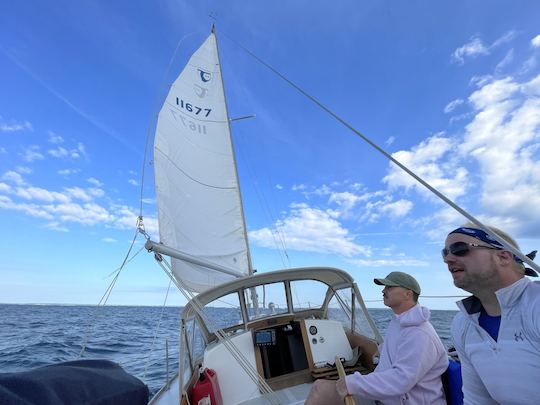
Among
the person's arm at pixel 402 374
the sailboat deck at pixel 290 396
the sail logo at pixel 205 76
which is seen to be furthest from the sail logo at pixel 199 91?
the person's arm at pixel 402 374

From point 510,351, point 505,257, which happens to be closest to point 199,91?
point 505,257

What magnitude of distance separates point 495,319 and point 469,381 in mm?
431

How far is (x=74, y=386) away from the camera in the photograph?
2.06m

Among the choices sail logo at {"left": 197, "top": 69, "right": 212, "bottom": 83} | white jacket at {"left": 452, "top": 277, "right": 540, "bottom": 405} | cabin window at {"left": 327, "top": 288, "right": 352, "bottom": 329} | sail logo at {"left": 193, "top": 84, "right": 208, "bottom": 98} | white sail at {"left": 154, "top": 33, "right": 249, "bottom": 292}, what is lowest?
white jacket at {"left": 452, "top": 277, "right": 540, "bottom": 405}

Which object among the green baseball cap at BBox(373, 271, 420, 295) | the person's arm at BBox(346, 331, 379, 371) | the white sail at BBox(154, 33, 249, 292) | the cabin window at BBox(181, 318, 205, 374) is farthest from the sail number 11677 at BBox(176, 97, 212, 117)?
the green baseball cap at BBox(373, 271, 420, 295)

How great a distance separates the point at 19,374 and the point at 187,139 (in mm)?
8917

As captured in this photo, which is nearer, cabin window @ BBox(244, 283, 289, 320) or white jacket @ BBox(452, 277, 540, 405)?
white jacket @ BBox(452, 277, 540, 405)

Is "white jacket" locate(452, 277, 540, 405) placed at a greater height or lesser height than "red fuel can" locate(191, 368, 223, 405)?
greater

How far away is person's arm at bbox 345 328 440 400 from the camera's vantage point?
7.55 feet

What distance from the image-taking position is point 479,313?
70.1 inches

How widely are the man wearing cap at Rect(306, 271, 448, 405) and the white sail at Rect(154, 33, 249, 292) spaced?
17.7 feet

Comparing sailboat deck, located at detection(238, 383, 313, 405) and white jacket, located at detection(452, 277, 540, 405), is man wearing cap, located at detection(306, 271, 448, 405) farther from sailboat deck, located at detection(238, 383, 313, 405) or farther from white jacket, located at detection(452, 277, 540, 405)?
sailboat deck, located at detection(238, 383, 313, 405)

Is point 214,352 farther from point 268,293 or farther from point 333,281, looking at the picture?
point 333,281

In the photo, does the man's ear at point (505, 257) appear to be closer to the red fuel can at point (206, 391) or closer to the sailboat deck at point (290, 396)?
the sailboat deck at point (290, 396)
